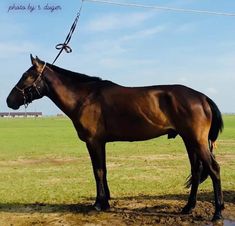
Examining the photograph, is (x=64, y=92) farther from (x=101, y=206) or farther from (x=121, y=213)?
(x=121, y=213)

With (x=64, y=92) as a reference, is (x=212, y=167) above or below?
below

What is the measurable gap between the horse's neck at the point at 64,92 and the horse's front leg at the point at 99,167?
86 centimetres

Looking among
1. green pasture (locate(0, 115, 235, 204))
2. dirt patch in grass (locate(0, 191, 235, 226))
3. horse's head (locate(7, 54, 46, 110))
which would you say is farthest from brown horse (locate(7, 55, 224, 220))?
green pasture (locate(0, 115, 235, 204))

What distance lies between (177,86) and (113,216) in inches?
107

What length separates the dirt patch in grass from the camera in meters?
7.58

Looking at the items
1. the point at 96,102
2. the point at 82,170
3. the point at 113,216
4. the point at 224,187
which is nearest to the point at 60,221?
the point at 113,216

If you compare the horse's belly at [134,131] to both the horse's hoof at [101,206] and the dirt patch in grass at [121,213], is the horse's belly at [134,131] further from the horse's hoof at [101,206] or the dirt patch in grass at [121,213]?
the dirt patch in grass at [121,213]

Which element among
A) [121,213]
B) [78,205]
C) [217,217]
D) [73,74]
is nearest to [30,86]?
[73,74]

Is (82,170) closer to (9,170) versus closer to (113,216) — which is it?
(9,170)

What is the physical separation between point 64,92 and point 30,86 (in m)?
0.67

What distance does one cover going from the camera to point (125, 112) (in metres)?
7.89

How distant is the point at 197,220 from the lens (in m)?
7.53

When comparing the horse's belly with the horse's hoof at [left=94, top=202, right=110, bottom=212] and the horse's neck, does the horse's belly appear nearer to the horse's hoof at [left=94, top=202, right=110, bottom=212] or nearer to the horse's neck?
the horse's neck

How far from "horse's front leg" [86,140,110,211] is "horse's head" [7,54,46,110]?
148 cm
